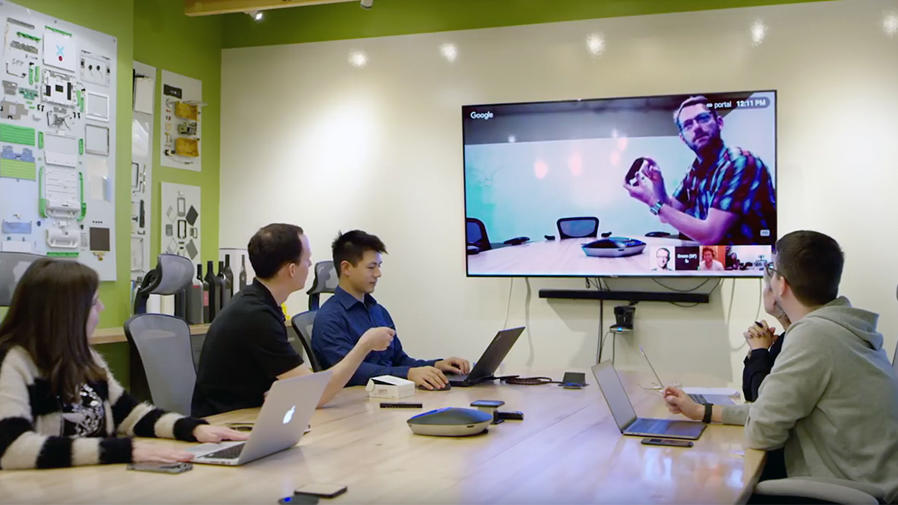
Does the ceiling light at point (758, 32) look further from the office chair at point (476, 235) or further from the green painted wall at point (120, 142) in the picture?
the green painted wall at point (120, 142)

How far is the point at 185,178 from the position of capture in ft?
19.5

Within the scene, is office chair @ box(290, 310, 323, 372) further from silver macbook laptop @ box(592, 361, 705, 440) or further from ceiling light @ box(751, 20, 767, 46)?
ceiling light @ box(751, 20, 767, 46)

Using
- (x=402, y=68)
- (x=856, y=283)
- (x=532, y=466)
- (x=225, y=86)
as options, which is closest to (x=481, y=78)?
(x=402, y=68)

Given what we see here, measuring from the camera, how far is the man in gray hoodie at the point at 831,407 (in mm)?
2248

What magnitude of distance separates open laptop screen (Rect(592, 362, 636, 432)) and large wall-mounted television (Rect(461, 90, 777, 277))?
254 cm

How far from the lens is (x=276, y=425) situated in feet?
6.68

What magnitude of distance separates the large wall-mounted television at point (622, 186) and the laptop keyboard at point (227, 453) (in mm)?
3375

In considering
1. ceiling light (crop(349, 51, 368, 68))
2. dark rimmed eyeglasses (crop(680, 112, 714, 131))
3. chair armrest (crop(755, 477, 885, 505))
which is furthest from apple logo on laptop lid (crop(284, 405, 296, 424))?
ceiling light (crop(349, 51, 368, 68))

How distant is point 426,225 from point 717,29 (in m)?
2.18

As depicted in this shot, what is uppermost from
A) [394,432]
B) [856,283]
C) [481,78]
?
[481,78]

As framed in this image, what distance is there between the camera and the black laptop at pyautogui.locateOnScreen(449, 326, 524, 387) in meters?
3.54

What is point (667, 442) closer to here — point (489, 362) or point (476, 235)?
point (489, 362)

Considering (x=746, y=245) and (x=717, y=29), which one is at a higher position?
(x=717, y=29)

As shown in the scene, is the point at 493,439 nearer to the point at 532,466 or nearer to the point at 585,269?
the point at 532,466
